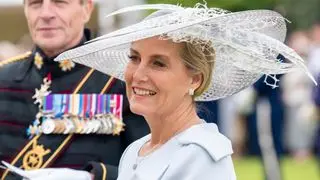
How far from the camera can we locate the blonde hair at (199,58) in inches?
151

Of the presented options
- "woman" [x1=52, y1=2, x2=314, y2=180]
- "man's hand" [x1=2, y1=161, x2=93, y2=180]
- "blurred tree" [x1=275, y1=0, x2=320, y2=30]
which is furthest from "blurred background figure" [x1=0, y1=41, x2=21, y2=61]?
"blurred tree" [x1=275, y1=0, x2=320, y2=30]

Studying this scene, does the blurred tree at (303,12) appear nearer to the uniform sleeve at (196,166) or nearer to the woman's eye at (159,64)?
the woman's eye at (159,64)

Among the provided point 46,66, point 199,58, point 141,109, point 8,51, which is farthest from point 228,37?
point 8,51

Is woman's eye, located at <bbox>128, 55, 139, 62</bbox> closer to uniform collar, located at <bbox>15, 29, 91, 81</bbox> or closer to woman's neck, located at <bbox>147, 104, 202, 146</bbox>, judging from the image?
woman's neck, located at <bbox>147, 104, 202, 146</bbox>

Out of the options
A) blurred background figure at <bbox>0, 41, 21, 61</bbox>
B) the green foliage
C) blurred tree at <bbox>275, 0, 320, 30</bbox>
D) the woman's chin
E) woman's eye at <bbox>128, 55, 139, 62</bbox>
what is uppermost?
woman's eye at <bbox>128, 55, 139, 62</bbox>

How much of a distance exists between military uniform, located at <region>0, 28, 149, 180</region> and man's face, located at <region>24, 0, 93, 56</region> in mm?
79

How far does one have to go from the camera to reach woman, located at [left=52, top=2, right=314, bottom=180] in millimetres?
3748

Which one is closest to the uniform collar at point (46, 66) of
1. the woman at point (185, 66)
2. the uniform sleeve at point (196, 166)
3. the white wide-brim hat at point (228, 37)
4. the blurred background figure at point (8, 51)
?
the white wide-brim hat at point (228, 37)

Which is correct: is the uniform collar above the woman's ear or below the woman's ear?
below

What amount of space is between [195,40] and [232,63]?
24cm

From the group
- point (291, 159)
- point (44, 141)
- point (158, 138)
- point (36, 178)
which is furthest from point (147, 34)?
point (291, 159)

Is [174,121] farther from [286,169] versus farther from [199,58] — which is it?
[286,169]

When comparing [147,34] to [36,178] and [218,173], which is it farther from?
[36,178]

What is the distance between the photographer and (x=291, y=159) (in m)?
18.2
